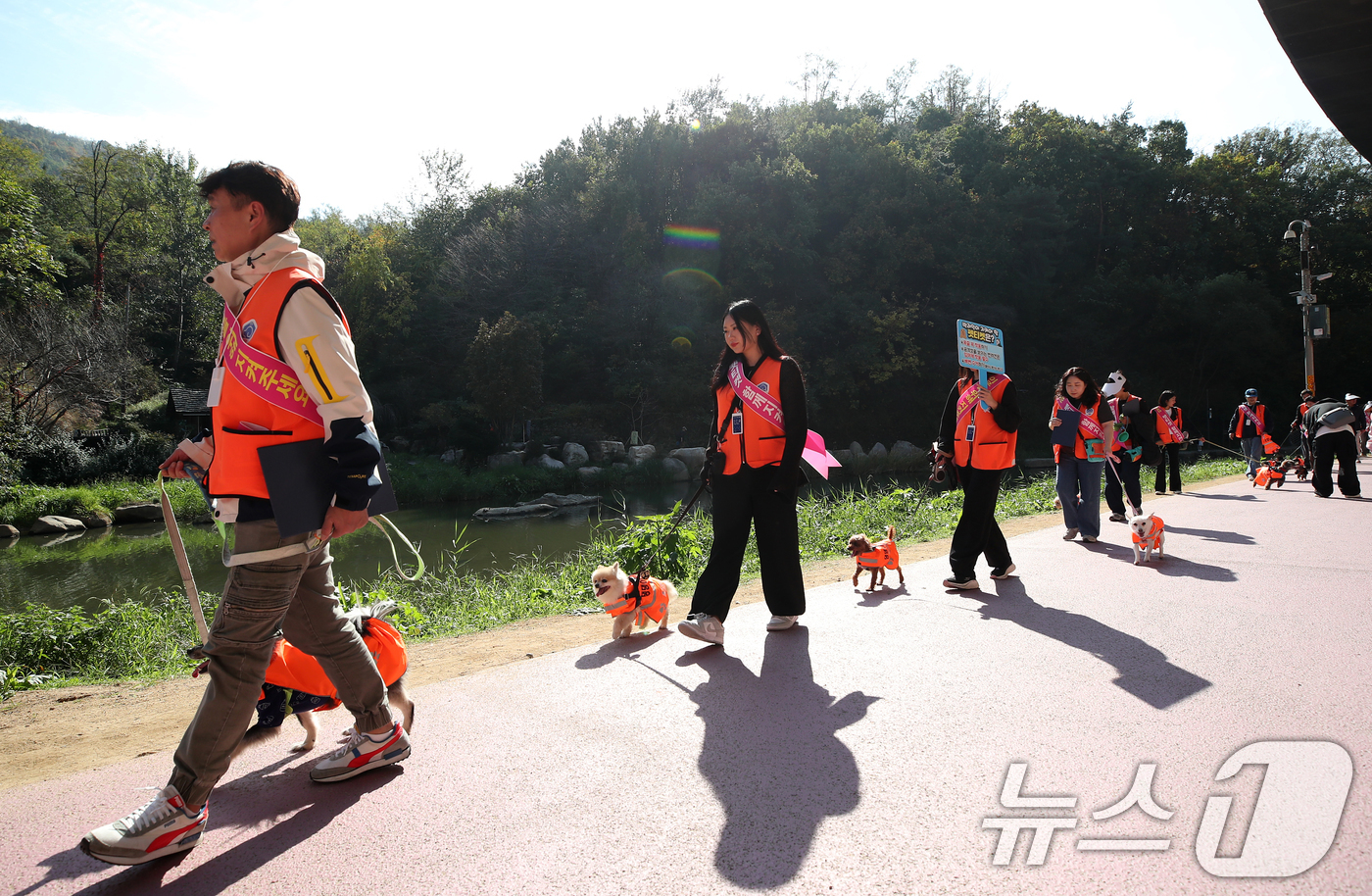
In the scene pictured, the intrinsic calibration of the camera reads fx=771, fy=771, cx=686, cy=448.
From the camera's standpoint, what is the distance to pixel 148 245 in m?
42.4

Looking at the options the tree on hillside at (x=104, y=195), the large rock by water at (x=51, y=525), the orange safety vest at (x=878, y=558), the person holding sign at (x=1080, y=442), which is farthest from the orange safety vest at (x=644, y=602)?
the tree on hillside at (x=104, y=195)

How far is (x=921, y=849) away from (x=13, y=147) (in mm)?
56234

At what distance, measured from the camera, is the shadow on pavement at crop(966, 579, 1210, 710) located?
358 cm

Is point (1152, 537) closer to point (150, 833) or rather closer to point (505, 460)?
point (150, 833)

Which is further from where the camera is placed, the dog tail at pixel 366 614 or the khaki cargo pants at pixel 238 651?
the dog tail at pixel 366 614

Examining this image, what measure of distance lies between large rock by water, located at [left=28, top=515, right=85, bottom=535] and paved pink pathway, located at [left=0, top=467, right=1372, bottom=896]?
75.2 feet

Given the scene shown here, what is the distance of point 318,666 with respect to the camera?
3.07 m

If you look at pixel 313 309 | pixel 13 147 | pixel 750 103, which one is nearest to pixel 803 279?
pixel 750 103

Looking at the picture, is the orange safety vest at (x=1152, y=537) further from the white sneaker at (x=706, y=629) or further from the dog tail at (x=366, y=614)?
the dog tail at (x=366, y=614)

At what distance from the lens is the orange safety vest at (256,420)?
94.8 inches

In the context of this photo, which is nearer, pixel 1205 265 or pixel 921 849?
pixel 921 849

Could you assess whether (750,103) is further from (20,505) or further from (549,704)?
(549,704)

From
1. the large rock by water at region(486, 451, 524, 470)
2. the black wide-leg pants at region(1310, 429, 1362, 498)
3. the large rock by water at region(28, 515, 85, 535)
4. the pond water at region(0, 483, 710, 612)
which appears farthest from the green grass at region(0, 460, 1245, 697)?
the large rock by water at region(486, 451, 524, 470)

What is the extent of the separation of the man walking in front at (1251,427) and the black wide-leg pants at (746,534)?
1411cm
